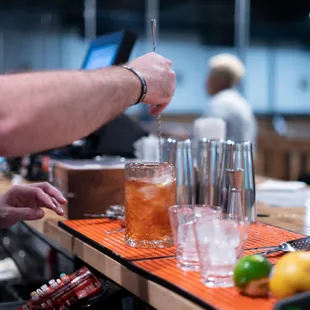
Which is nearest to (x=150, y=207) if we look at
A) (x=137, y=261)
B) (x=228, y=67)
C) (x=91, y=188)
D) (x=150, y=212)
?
(x=150, y=212)

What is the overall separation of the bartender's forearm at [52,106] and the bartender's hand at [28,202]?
50 centimetres

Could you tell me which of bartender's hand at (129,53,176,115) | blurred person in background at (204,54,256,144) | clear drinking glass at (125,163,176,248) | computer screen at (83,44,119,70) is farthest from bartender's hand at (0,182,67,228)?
blurred person in background at (204,54,256,144)

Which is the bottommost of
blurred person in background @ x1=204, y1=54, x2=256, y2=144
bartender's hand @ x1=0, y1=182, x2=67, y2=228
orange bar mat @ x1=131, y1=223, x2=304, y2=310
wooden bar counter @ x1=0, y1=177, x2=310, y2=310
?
wooden bar counter @ x1=0, y1=177, x2=310, y2=310

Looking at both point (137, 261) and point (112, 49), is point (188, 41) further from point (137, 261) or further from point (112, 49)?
point (137, 261)

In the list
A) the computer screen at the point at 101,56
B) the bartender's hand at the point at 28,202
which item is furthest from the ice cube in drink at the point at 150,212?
the computer screen at the point at 101,56

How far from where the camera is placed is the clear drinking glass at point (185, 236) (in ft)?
4.12

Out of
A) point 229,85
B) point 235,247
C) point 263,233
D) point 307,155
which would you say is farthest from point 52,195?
point 307,155

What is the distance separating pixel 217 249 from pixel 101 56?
1.58m

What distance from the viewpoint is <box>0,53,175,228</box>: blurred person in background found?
1.15 m

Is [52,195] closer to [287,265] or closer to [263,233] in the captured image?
[263,233]

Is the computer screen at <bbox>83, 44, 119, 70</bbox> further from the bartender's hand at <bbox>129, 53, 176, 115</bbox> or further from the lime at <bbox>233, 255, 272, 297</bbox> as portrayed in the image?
the lime at <bbox>233, 255, 272, 297</bbox>

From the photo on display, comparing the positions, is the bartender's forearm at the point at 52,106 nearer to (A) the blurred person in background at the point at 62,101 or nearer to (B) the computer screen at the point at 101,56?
(A) the blurred person in background at the point at 62,101

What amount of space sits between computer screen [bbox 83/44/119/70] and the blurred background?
4698mm

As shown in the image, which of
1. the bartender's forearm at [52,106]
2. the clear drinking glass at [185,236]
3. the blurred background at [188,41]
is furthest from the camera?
the blurred background at [188,41]
